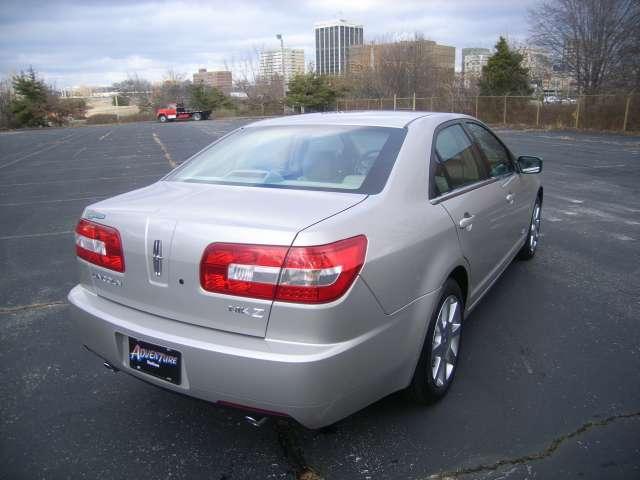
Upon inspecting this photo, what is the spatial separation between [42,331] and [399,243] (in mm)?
2927

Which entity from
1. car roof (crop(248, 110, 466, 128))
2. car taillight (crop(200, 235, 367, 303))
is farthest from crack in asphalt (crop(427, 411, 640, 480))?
car roof (crop(248, 110, 466, 128))

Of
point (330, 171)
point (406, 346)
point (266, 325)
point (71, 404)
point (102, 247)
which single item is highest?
point (330, 171)

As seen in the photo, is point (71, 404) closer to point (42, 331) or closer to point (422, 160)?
point (42, 331)

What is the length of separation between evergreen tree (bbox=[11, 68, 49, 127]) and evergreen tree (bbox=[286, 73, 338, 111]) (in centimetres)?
2489

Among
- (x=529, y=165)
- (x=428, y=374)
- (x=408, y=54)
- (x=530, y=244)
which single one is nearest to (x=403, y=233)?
(x=428, y=374)

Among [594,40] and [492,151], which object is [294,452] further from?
[594,40]

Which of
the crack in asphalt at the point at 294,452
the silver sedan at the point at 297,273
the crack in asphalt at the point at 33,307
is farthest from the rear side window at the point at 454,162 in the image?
the crack in asphalt at the point at 33,307

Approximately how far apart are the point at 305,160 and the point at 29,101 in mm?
56311

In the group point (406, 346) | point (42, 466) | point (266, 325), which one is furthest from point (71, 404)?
point (406, 346)

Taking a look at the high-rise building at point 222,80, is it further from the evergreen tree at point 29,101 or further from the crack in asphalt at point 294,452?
the crack in asphalt at point 294,452

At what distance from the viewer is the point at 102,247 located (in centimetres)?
249

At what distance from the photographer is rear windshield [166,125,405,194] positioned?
271 cm

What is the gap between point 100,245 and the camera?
250cm

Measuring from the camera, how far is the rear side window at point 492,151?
3.85 metres
